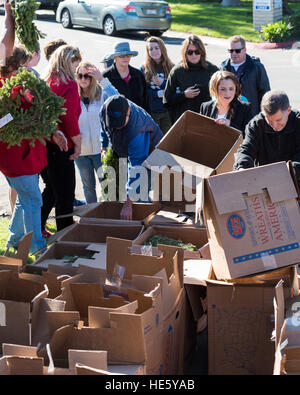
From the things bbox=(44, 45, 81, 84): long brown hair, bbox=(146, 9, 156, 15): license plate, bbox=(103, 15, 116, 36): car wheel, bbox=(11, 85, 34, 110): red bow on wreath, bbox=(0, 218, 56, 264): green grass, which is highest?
bbox=(146, 9, 156, 15): license plate

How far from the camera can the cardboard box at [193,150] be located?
4918 millimetres

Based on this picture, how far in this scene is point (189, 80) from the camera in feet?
21.5

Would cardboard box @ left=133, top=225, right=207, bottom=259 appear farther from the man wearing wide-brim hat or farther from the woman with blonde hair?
the woman with blonde hair

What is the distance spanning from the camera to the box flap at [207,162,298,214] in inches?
146

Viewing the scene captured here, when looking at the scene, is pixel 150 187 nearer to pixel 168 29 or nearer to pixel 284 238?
pixel 284 238

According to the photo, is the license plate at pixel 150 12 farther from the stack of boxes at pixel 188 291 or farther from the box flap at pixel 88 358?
the box flap at pixel 88 358

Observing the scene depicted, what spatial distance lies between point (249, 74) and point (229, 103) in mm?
1010

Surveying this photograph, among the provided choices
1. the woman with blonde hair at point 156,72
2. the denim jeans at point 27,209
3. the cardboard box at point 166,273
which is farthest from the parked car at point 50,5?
the cardboard box at point 166,273

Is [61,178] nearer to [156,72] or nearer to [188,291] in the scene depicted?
[188,291]

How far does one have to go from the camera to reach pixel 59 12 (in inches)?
785

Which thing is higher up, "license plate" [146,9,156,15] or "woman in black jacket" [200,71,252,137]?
"license plate" [146,9,156,15]

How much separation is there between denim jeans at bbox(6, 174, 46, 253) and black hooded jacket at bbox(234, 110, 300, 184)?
5.51ft

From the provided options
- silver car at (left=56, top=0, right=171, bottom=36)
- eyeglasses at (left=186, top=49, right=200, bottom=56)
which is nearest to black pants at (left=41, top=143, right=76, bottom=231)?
eyeglasses at (left=186, top=49, right=200, bottom=56)

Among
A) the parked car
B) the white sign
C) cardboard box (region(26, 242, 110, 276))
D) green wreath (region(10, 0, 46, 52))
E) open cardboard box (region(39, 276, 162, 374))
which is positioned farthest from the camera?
the parked car
